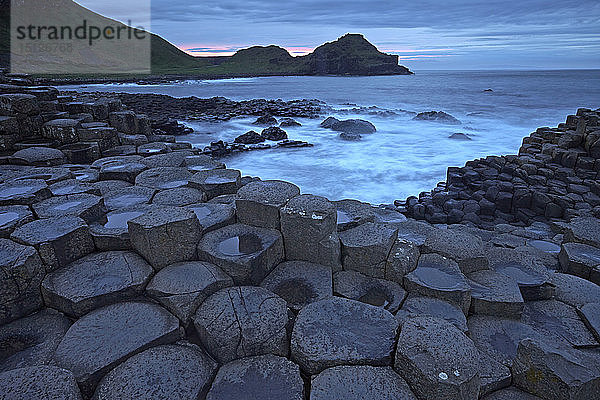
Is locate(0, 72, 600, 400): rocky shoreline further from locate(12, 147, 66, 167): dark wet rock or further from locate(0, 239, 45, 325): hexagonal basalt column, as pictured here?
locate(12, 147, 66, 167): dark wet rock

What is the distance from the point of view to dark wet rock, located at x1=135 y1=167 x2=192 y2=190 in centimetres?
490

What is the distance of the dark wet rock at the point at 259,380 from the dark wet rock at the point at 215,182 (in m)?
2.53

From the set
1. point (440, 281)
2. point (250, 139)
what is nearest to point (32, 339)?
point (440, 281)

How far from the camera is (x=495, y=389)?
8.25ft

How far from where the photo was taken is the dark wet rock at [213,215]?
12.0 ft

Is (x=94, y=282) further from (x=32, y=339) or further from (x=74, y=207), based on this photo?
(x=74, y=207)

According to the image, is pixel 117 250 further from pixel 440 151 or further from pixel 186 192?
pixel 440 151

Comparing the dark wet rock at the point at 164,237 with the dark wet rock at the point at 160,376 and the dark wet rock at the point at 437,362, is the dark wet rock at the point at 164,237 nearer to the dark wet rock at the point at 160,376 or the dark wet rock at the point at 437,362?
the dark wet rock at the point at 160,376

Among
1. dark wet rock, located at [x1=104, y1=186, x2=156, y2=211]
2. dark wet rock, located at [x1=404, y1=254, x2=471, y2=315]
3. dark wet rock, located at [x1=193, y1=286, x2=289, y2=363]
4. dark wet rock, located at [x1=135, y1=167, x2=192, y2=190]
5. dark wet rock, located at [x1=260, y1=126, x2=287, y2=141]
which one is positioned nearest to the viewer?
dark wet rock, located at [x1=193, y1=286, x2=289, y2=363]

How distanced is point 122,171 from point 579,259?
6.10 meters

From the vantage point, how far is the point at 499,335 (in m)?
2.98

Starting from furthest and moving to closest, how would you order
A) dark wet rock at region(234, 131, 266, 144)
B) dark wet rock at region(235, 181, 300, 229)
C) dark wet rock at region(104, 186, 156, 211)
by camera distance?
dark wet rock at region(234, 131, 266, 144), dark wet rock at region(104, 186, 156, 211), dark wet rock at region(235, 181, 300, 229)

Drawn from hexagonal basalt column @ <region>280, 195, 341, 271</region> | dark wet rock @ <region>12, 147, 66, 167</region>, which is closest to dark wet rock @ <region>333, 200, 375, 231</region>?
hexagonal basalt column @ <region>280, 195, 341, 271</region>

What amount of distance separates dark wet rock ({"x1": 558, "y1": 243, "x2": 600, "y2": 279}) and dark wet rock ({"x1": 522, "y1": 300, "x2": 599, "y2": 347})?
0.92 metres
